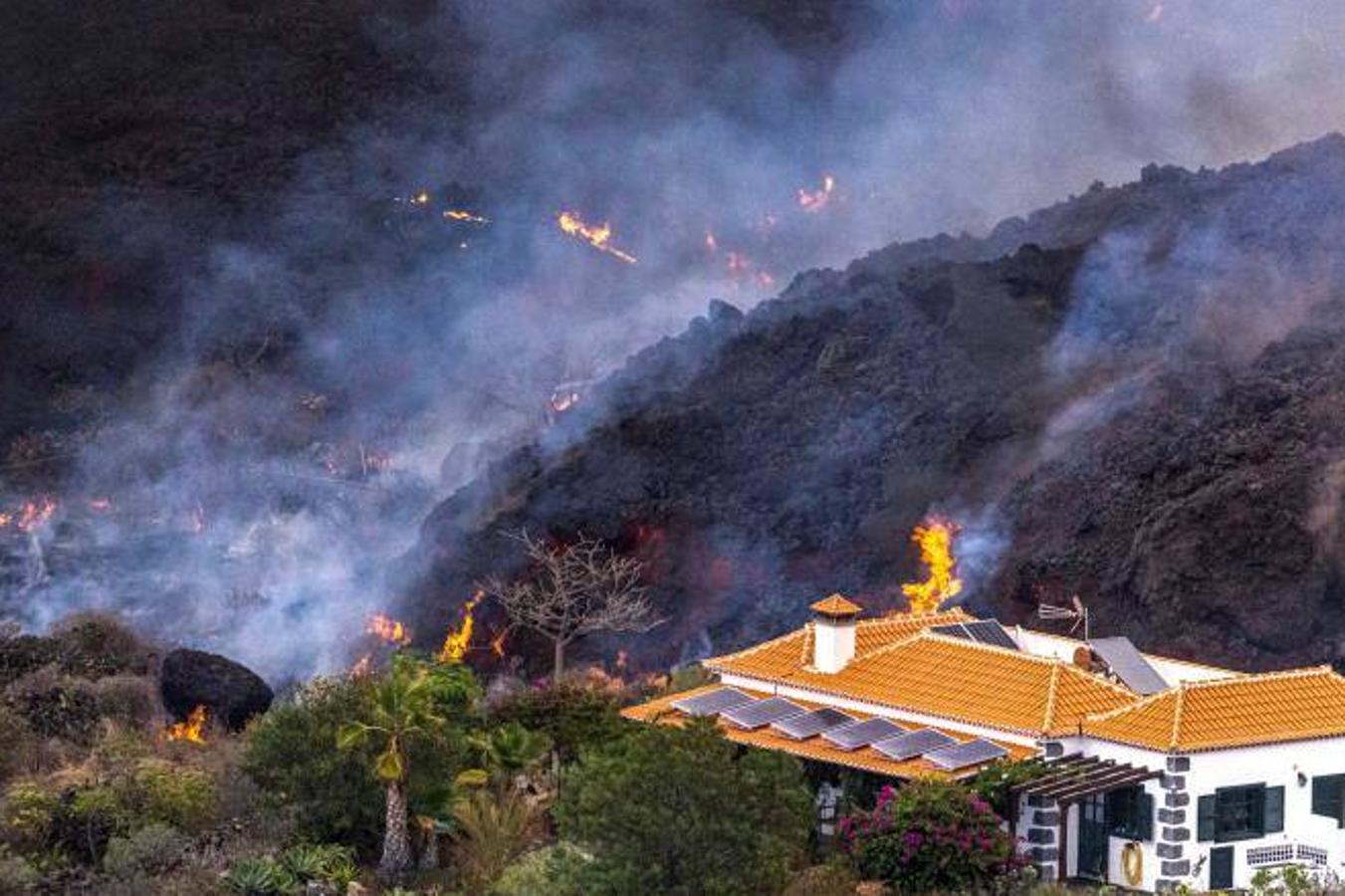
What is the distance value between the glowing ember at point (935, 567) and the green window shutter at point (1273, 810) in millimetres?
26062

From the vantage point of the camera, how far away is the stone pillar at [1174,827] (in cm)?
4059

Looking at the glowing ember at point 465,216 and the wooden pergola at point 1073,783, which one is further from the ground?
the glowing ember at point 465,216

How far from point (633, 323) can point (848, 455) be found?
4747 cm

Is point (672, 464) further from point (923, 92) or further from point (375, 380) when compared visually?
point (923, 92)

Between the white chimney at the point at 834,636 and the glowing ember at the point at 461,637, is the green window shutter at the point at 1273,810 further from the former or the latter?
the glowing ember at the point at 461,637

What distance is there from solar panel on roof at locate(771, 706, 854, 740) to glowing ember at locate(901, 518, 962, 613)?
2247cm

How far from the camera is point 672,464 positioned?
8544 centimetres

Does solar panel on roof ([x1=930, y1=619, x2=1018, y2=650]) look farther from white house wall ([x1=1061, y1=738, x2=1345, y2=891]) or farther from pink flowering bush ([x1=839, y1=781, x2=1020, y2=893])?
pink flowering bush ([x1=839, y1=781, x2=1020, y2=893])

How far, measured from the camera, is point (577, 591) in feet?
251

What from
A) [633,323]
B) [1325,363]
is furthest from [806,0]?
[1325,363]

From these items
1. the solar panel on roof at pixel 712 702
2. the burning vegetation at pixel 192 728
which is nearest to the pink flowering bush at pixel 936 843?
the solar panel on roof at pixel 712 702

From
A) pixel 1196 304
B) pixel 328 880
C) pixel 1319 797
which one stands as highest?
pixel 1196 304

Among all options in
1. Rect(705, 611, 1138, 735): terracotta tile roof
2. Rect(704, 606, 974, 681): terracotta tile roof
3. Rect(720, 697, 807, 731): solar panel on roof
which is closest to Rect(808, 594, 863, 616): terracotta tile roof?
Rect(704, 606, 974, 681): terracotta tile roof

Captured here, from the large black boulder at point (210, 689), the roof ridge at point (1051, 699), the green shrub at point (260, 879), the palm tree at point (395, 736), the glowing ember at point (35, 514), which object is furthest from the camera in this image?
the glowing ember at point (35, 514)
